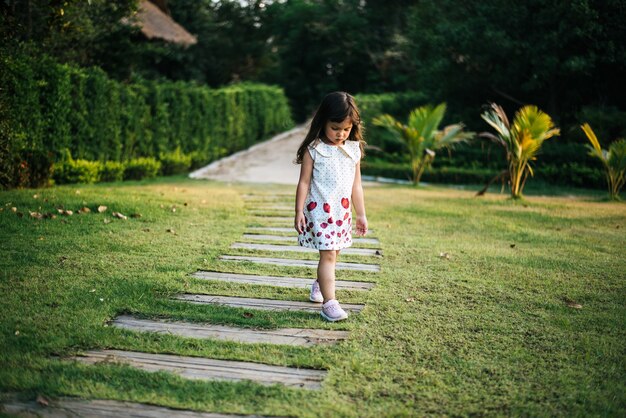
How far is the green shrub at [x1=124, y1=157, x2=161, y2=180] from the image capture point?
486 inches

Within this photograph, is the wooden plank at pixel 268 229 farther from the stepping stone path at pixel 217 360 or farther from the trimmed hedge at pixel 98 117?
the trimmed hedge at pixel 98 117

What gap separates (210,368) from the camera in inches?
124

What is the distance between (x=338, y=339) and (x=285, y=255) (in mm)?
2193

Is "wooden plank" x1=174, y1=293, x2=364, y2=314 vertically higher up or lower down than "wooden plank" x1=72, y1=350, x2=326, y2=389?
higher up

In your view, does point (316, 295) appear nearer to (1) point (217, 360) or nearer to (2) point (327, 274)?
(2) point (327, 274)

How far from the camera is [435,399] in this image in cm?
285

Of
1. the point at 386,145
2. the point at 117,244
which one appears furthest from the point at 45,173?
the point at 386,145

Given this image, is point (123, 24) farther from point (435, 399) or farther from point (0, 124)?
point (435, 399)

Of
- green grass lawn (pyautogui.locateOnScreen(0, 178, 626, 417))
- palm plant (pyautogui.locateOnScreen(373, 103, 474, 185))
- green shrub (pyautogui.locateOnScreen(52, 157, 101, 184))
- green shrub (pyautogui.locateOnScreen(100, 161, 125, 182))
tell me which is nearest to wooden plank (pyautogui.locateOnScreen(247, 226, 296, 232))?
green grass lawn (pyautogui.locateOnScreen(0, 178, 626, 417))

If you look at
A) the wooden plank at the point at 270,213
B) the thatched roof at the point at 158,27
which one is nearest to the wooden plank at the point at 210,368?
the wooden plank at the point at 270,213

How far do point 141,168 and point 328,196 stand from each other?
9.37 metres

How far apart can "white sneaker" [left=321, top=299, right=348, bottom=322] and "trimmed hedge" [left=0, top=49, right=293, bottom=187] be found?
612 cm

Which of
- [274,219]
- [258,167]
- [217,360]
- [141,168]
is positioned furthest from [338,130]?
[258,167]

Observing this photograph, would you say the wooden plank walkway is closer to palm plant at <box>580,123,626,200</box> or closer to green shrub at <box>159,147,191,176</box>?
palm plant at <box>580,123,626,200</box>
